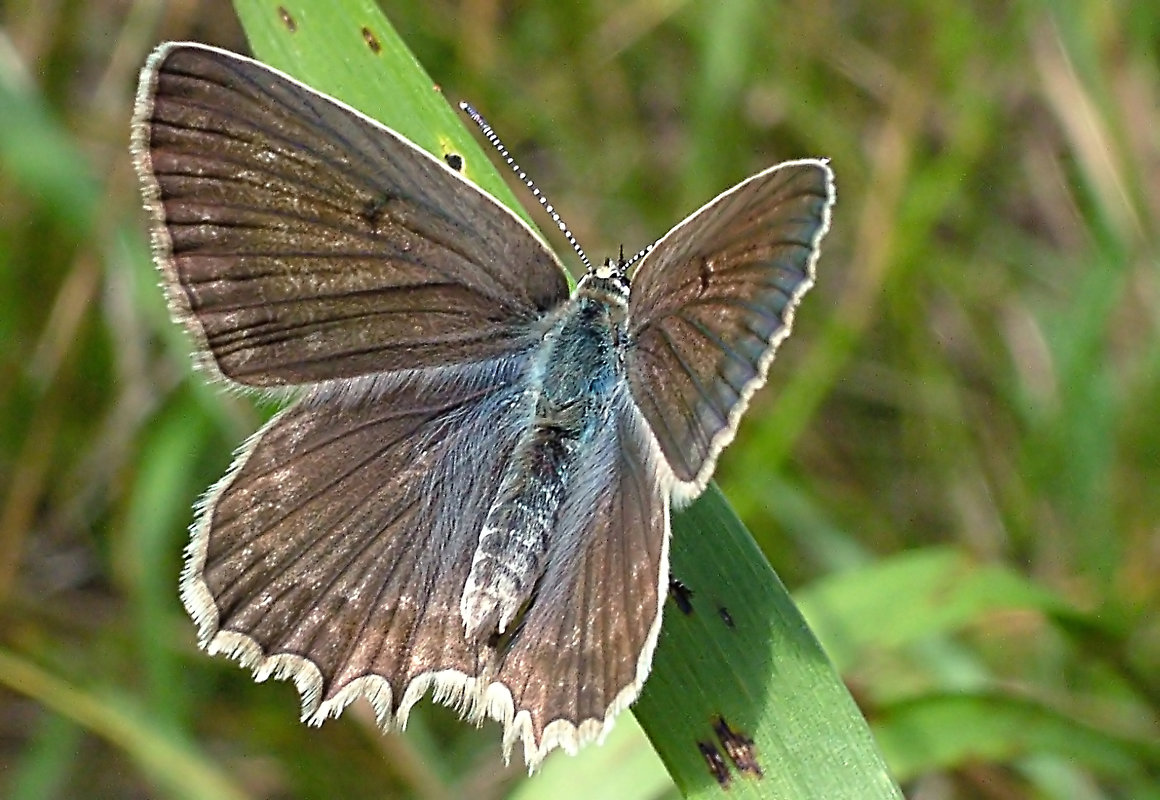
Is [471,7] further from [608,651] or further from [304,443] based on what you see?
[608,651]

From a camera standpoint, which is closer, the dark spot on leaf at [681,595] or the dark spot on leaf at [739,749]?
the dark spot on leaf at [739,749]

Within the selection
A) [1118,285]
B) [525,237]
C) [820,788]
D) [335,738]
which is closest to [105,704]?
[335,738]

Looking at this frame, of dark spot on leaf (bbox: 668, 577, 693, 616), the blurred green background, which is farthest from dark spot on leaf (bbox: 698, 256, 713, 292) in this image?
the blurred green background

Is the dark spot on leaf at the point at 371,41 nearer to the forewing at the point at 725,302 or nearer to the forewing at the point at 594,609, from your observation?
the forewing at the point at 725,302

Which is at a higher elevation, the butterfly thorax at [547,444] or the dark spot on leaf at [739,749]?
the butterfly thorax at [547,444]

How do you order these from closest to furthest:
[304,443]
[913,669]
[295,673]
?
[295,673] < [304,443] < [913,669]

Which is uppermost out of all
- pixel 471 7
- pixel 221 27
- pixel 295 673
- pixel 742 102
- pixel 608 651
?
pixel 221 27

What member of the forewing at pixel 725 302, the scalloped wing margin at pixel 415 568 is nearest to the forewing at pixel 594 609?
the scalloped wing margin at pixel 415 568
